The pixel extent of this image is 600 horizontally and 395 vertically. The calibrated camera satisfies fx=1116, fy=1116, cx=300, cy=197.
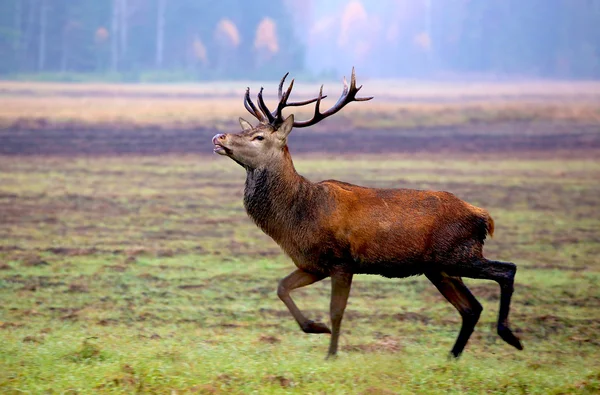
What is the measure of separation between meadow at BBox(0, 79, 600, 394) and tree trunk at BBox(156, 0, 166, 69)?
42494 millimetres

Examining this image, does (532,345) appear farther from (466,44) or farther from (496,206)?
(466,44)

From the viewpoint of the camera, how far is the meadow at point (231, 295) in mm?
7453

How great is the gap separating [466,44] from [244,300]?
8513 cm

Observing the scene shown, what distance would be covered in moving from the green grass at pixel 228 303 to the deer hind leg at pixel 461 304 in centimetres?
17

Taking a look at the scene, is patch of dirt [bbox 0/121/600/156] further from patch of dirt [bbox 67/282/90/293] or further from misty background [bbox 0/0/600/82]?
misty background [bbox 0/0/600/82]

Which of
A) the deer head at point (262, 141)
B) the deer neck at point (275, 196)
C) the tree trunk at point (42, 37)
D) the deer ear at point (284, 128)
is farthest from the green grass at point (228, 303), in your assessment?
the tree trunk at point (42, 37)

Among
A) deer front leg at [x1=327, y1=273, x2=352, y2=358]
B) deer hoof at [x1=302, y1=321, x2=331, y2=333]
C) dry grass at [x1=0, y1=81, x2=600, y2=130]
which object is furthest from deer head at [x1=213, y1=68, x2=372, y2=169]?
dry grass at [x1=0, y1=81, x2=600, y2=130]

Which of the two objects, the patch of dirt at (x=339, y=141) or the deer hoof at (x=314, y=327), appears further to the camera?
the patch of dirt at (x=339, y=141)

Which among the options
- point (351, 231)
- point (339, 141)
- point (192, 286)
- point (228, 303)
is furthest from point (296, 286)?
point (339, 141)

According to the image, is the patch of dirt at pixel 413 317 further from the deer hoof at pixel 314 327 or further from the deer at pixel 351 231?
the deer hoof at pixel 314 327

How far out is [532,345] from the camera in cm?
948

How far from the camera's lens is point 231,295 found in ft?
37.3

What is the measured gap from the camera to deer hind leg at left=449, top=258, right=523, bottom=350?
330 inches

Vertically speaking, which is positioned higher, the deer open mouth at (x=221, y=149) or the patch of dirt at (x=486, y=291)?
the deer open mouth at (x=221, y=149)
